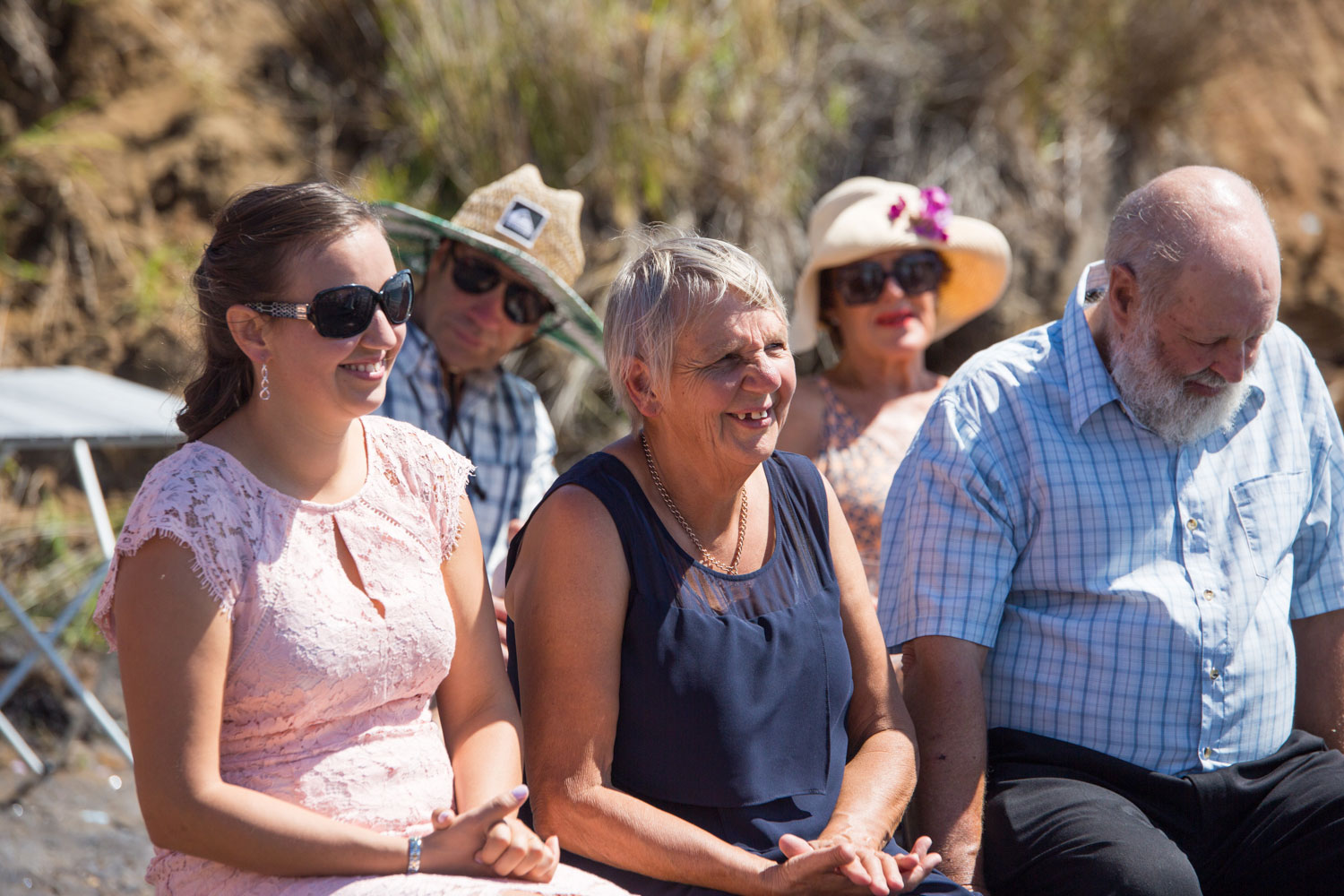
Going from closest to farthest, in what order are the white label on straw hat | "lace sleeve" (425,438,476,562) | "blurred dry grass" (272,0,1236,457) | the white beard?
"lace sleeve" (425,438,476,562)
the white beard
the white label on straw hat
"blurred dry grass" (272,0,1236,457)

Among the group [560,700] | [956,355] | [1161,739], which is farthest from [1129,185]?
[560,700]

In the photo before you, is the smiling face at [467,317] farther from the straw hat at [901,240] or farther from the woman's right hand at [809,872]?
the woman's right hand at [809,872]

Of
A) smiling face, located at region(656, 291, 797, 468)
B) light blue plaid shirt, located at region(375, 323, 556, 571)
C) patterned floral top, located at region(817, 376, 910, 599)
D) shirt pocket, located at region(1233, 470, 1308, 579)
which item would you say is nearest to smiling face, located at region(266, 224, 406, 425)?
smiling face, located at region(656, 291, 797, 468)

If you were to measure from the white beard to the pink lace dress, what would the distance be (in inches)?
64.0

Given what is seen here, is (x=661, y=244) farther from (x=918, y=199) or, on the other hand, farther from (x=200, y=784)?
(x=918, y=199)

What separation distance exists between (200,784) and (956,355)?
4.96 m

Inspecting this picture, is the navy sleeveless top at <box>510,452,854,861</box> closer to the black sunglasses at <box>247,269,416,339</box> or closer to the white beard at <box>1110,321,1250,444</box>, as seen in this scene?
the black sunglasses at <box>247,269,416,339</box>

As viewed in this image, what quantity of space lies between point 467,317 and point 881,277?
142 centimetres

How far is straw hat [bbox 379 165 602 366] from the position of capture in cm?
350

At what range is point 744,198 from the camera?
6.03m

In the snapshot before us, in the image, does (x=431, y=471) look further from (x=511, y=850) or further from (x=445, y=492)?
(x=511, y=850)

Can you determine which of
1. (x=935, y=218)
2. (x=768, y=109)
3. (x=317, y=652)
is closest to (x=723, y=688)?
(x=317, y=652)

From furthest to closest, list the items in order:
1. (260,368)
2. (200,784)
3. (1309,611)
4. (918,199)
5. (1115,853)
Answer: (918,199), (1309,611), (1115,853), (260,368), (200,784)

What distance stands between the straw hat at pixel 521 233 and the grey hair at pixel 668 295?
1.08 meters
